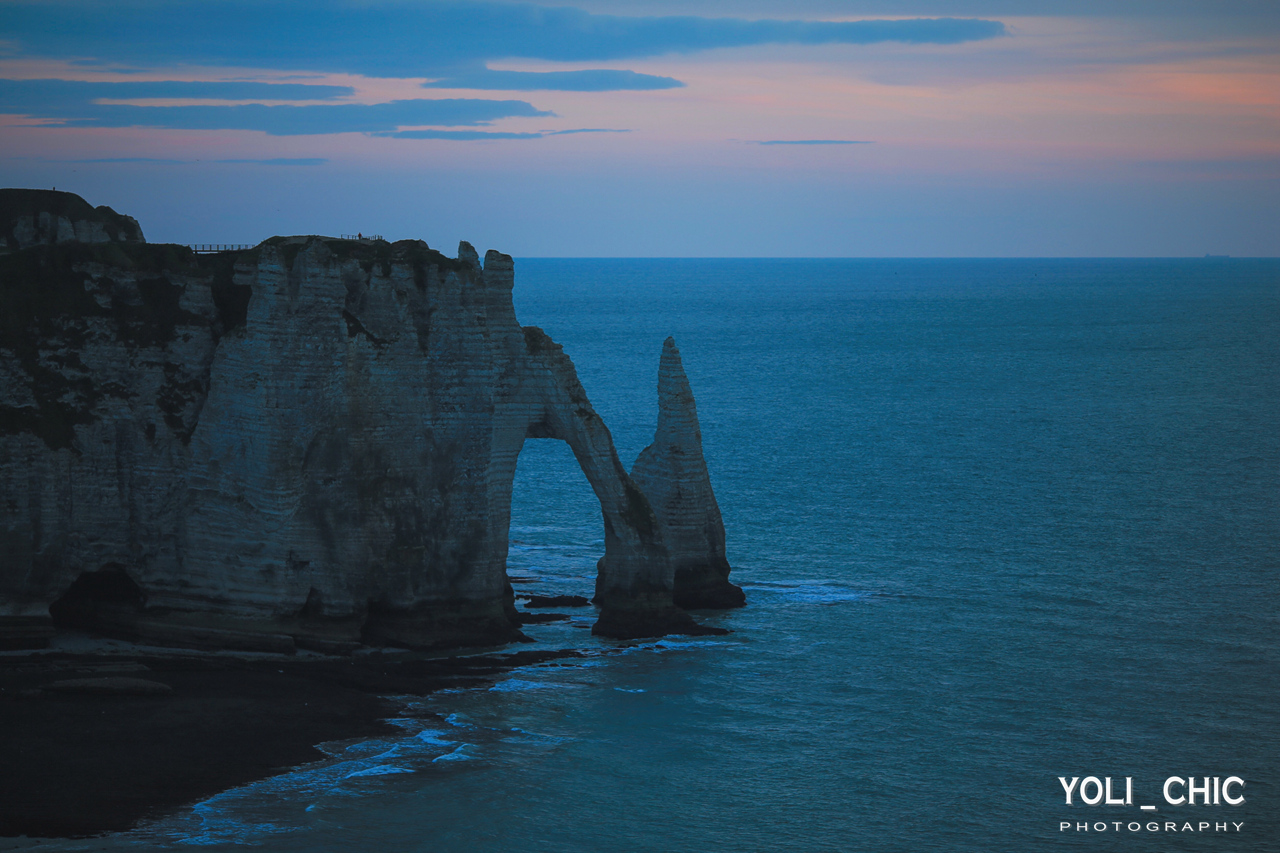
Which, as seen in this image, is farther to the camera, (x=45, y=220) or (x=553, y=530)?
(x=553, y=530)

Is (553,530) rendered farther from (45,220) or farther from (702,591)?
(45,220)

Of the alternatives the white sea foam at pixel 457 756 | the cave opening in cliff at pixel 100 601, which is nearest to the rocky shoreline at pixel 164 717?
the cave opening in cliff at pixel 100 601

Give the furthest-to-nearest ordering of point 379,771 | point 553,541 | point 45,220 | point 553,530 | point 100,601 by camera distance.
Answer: point 553,530
point 553,541
point 45,220
point 100,601
point 379,771

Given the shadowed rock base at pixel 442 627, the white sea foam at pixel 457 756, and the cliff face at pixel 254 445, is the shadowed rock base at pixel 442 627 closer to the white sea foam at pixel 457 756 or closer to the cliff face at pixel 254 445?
the cliff face at pixel 254 445

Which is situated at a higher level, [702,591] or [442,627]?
[702,591]

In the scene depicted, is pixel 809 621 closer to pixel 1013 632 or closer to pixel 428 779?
pixel 1013 632

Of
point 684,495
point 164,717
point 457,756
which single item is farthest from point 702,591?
point 164,717
